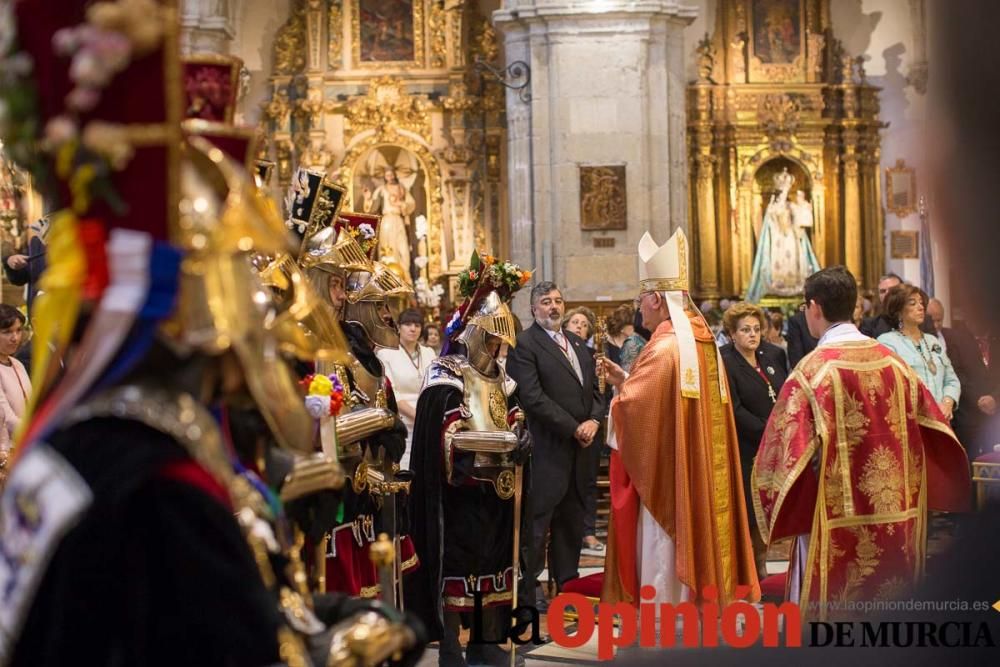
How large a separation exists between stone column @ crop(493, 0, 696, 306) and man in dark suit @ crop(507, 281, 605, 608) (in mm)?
5210

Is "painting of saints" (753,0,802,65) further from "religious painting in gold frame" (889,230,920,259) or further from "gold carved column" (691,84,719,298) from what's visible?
"religious painting in gold frame" (889,230,920,259)

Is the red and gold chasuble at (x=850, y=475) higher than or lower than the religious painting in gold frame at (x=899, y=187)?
lower

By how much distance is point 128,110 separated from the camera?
2.18 meters

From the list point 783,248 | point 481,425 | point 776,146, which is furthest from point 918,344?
point 776,146

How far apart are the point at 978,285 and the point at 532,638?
567 cm

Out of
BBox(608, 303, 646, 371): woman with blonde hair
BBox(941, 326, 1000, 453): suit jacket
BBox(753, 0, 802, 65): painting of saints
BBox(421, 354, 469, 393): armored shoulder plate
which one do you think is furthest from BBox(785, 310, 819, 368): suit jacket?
BBox(753, 0, 802, 65): painting of saints

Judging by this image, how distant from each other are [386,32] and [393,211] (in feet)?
7.38

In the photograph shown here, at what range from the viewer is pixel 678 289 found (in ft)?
22.3

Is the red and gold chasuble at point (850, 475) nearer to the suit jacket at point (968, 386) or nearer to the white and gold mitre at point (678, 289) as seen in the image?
the white and gold mitre at point (678, 289)

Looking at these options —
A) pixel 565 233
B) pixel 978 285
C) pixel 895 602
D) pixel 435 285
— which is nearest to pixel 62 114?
pixel 978 285

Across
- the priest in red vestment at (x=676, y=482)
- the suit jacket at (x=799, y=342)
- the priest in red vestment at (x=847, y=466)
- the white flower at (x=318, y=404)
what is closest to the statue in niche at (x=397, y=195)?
the suit jacket at (x=799, y=342)

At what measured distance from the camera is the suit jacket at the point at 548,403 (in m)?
8.15

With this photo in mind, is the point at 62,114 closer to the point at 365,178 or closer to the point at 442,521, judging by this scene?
the point at 442,521

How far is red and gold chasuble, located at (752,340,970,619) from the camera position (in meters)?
5.24
